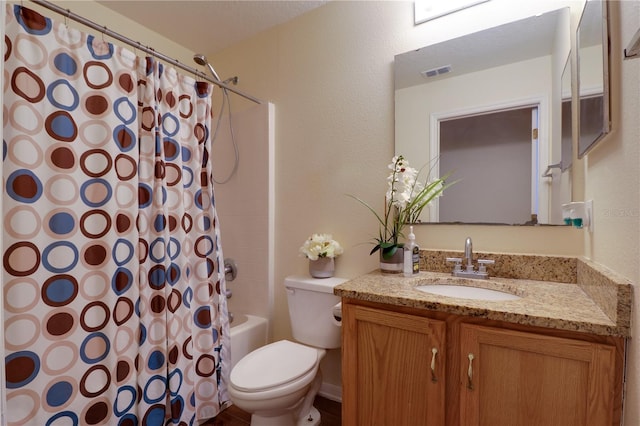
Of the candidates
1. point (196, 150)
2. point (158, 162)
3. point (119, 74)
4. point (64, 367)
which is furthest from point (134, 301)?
point (119, 74)

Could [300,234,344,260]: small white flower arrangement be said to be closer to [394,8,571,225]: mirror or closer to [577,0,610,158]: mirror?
[394,8,571,225]: mirror

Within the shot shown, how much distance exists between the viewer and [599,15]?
0.93 metres

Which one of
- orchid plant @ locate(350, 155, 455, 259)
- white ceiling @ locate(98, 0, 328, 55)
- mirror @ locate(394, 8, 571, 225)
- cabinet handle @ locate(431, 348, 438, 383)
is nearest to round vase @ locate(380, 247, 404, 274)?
orchid plant @ locate(350, 155, 455, 259)

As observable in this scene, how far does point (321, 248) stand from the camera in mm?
1751

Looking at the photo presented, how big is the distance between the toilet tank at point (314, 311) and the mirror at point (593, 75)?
125cm

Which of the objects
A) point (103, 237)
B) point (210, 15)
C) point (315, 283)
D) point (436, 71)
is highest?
point (210, 15)

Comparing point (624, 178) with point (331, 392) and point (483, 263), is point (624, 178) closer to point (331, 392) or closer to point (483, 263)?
point (483, 263)

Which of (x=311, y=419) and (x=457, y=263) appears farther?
(x=311, y=419)

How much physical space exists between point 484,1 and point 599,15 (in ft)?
2.20

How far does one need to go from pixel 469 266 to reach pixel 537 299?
36 centimetres

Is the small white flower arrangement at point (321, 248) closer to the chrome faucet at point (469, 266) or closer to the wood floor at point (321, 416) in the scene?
the chrome faucet at point (469, 266)

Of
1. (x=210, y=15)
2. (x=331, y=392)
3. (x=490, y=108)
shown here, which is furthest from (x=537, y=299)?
(x=210, y=15)

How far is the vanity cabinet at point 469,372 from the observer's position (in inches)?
32.4

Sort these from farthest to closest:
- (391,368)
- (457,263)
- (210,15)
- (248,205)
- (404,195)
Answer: (248,205) < (210,15) < (404,195) < (457,263) < (391,368)
